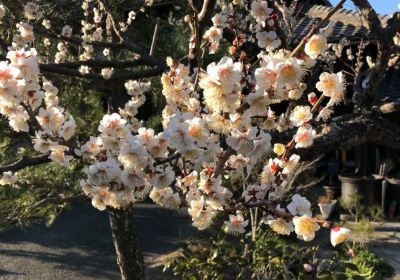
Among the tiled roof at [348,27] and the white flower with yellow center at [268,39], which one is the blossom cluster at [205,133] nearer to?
the white flower with yellow center at [268,39]

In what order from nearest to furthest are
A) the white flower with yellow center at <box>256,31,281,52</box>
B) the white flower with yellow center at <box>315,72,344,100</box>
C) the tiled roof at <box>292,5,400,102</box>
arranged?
the white flower with yellow center at <box>315,72,344,100</box>
the white flower with yellow center at <box>256,31,281,52</box>
the tiled roof at <box>292,5,400,102</box>

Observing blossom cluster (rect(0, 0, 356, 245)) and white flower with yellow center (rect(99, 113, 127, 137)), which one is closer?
blossom cluster (rect(0, 0, 356, 245))

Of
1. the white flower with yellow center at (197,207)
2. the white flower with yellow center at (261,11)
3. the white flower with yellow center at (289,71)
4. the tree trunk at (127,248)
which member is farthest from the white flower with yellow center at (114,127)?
the tree trunk at (127,248)

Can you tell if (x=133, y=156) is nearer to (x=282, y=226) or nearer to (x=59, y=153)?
(x=59, y=153)

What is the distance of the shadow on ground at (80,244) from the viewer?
23.4 feet

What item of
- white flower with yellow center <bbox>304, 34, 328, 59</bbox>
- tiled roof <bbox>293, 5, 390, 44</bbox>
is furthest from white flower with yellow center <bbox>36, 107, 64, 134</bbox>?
tiled roof <bbox>293, 5, 390, 44</bbox>

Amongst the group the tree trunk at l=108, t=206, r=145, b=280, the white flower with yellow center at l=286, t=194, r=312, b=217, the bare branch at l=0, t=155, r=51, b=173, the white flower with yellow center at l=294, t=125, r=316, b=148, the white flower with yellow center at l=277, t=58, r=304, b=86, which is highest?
the white flower with yellow center at l=277, t=58, r=304, b=86

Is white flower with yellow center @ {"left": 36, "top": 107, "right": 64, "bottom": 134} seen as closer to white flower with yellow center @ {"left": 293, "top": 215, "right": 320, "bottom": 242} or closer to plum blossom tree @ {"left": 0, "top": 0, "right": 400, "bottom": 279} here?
plum blossom tree @ {"left": 0, "top": 0, "right": 400, "bottom": 279}

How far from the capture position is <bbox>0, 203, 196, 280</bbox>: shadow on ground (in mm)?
7125

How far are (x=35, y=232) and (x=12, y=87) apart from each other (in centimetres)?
790

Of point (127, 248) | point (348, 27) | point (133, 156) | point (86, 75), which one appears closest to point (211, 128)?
point (133, 156)

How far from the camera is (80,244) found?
325 inches

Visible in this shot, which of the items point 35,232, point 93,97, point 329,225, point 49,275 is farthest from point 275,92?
point 35,232

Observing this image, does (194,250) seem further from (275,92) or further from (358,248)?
(275,92)
